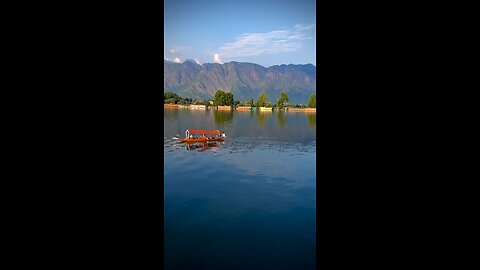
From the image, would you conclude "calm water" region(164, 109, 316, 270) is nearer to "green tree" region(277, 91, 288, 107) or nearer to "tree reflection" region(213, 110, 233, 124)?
"tree reflection" region(213, 110, 233, 124)

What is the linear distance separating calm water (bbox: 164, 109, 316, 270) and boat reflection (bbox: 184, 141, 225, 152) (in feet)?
14.2

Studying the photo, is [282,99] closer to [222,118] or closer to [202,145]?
[222,118]

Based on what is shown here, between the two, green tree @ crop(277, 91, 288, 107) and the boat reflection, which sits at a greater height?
green tree @ crop(277, 91, 288, 107)

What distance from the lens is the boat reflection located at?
39.7 meters

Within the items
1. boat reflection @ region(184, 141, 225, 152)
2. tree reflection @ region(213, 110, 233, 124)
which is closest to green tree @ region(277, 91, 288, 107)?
tree reflection @ region(213, 110, 233, 124)

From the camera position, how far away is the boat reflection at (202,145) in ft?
130

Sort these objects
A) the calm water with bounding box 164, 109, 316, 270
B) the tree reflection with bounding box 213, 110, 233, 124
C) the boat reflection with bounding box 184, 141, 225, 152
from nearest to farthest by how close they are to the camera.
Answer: the calm water with bounding box 164, 109, 316, 270 → the boat reflection with bounding box 184, 141, 225, 152 → the tree reflection with bounding box 213, 110, 233, 124

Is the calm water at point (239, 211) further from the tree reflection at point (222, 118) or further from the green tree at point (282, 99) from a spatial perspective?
the green tree at point (282, 99)

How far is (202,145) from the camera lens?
4256 cm

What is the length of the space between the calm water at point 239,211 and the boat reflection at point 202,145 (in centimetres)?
433
